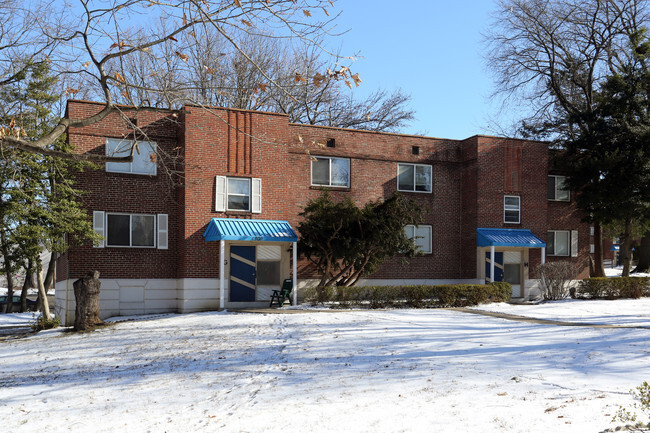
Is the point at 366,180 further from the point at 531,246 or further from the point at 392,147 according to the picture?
the point at 531,246

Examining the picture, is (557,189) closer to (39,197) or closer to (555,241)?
(555,241)

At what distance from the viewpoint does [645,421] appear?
21.7 ft

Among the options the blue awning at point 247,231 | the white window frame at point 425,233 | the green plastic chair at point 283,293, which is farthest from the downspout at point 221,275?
the white window frame at point 425,233

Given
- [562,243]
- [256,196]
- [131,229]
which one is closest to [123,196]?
[131,229]

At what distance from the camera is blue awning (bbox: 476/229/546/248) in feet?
81.4

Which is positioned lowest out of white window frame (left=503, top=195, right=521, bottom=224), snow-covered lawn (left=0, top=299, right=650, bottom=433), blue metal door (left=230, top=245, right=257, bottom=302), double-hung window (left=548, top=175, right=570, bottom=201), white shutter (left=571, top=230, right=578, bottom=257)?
snow-covered lawn (left=0, top=299, right=650, bottom=433)

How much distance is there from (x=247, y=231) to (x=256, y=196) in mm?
1756

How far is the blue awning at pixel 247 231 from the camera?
67.0 ft

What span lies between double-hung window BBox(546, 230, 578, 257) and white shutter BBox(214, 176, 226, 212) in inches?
620

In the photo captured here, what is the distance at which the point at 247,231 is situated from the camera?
68.5 ft

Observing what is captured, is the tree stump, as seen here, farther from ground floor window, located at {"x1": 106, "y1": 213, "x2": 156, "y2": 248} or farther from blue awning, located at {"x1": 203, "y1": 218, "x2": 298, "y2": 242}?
blue awning, located at {"x1": 203, "y1": 218, "x2": 298, "y2": 242}

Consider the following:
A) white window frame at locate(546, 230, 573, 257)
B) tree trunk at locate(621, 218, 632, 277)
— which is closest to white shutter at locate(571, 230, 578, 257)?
white window frame at locate(546, 230, 573, 257)

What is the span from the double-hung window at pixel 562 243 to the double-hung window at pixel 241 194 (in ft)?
47.7

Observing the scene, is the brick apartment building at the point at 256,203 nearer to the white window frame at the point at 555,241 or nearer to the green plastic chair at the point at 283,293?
the green plastic chair at the point at 283,293
